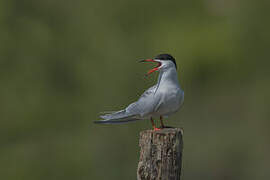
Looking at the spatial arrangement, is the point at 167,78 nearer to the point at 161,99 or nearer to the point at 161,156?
the point at 161,99

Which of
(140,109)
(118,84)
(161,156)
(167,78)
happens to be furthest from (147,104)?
(118,84)

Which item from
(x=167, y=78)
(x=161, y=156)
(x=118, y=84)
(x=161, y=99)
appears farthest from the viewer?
(x=118, y=84)

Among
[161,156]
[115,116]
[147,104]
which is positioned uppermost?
[147,104]

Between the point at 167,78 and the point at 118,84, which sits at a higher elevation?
the point at 118,84

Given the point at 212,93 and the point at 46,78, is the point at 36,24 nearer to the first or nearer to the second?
the point at 46,78

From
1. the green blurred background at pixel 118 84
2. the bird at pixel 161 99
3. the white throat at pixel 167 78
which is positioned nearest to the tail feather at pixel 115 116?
the bird at pixel 161 99

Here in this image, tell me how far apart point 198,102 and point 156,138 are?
8.26m

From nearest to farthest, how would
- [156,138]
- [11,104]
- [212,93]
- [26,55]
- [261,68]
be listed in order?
[156,138]
[11,104]
[26,55]
[212,93]
[261,68]

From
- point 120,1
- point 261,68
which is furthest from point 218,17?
point 120,1

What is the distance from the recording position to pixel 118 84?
10.9 m

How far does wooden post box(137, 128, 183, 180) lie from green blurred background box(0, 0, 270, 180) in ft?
20.2

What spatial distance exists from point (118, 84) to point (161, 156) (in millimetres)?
7686

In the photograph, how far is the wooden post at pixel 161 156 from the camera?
10.5 ft

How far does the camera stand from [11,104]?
33.3ft
